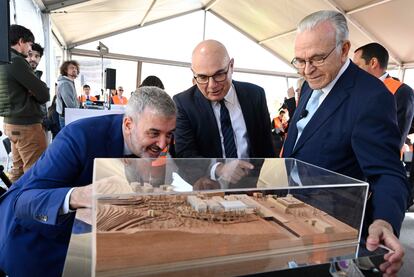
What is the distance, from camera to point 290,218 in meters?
0.87

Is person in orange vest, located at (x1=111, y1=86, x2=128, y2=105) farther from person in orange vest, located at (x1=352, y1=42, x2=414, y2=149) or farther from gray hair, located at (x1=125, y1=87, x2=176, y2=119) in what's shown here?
gray hair, located at (x1=125, y1=87, x2=176, y2=119)

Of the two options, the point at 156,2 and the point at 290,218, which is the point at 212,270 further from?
the point at 156,2

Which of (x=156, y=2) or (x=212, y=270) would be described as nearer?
(x=212, y=270)

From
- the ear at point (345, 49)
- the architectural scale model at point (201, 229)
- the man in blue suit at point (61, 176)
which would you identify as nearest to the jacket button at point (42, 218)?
the man in blue suit at point (61, 176)

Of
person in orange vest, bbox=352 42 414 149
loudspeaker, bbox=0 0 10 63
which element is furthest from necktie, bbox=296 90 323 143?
person in orange vest, bbox=352 42 414 149

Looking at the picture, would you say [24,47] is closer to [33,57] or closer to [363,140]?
[33,57]

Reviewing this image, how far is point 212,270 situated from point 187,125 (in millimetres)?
1094

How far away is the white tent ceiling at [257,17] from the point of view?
648 centimetres

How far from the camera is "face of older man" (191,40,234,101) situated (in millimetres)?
1490

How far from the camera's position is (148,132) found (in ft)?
3.87

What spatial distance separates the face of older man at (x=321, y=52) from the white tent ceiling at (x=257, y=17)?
4950 mm

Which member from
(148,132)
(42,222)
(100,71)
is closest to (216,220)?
(148,132)

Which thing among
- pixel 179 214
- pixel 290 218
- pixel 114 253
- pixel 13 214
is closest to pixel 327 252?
pixel 290 218

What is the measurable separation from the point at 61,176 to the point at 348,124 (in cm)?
101
